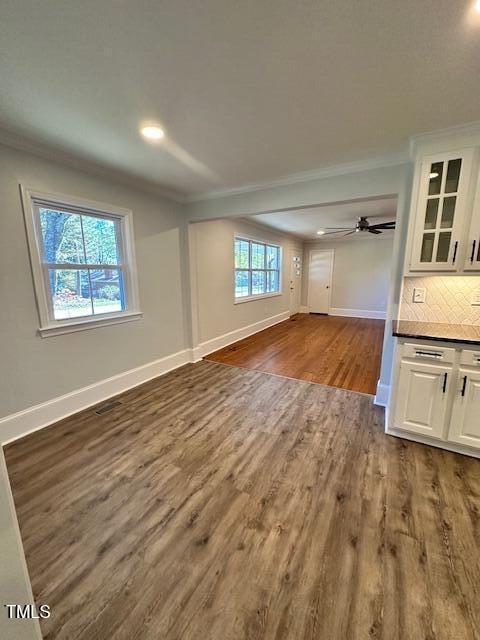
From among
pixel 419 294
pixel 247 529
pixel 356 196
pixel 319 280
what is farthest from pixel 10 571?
pixel 319 280

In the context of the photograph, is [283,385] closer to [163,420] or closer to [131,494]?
[163,420]

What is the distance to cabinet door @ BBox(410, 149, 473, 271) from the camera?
7.13ft

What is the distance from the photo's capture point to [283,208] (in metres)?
3.26

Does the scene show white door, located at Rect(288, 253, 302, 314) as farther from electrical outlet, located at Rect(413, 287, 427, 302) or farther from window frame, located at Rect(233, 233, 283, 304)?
electrical outlet, located at Rect(413, 287, 427, 302)

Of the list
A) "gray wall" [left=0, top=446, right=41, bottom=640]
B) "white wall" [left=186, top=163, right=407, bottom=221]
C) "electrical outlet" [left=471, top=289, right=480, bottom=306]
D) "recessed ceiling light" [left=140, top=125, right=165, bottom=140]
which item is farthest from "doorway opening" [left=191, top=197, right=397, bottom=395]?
"gray wall" [left=0, top=446, right=41, bottom=640]

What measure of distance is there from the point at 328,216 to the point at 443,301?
3.19 meters

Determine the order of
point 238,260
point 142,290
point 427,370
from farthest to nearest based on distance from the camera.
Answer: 1. point 238,260
2. point 142,290
3. point 427,370

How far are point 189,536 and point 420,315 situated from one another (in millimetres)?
2732

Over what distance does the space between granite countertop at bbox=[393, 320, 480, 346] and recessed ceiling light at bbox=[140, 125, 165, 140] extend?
2.53m

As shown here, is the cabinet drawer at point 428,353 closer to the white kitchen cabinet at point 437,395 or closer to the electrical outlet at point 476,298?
the white kitchen cabinet at point 437,395

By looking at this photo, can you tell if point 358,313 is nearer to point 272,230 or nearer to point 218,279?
point 272,230

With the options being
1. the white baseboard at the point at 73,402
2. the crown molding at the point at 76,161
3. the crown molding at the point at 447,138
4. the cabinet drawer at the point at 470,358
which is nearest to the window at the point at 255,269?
the crown molding at the point at 76,161

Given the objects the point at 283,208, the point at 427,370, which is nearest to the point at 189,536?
the point at 427,370

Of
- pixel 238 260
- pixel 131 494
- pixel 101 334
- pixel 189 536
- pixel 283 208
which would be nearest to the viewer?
pixel 189 536
